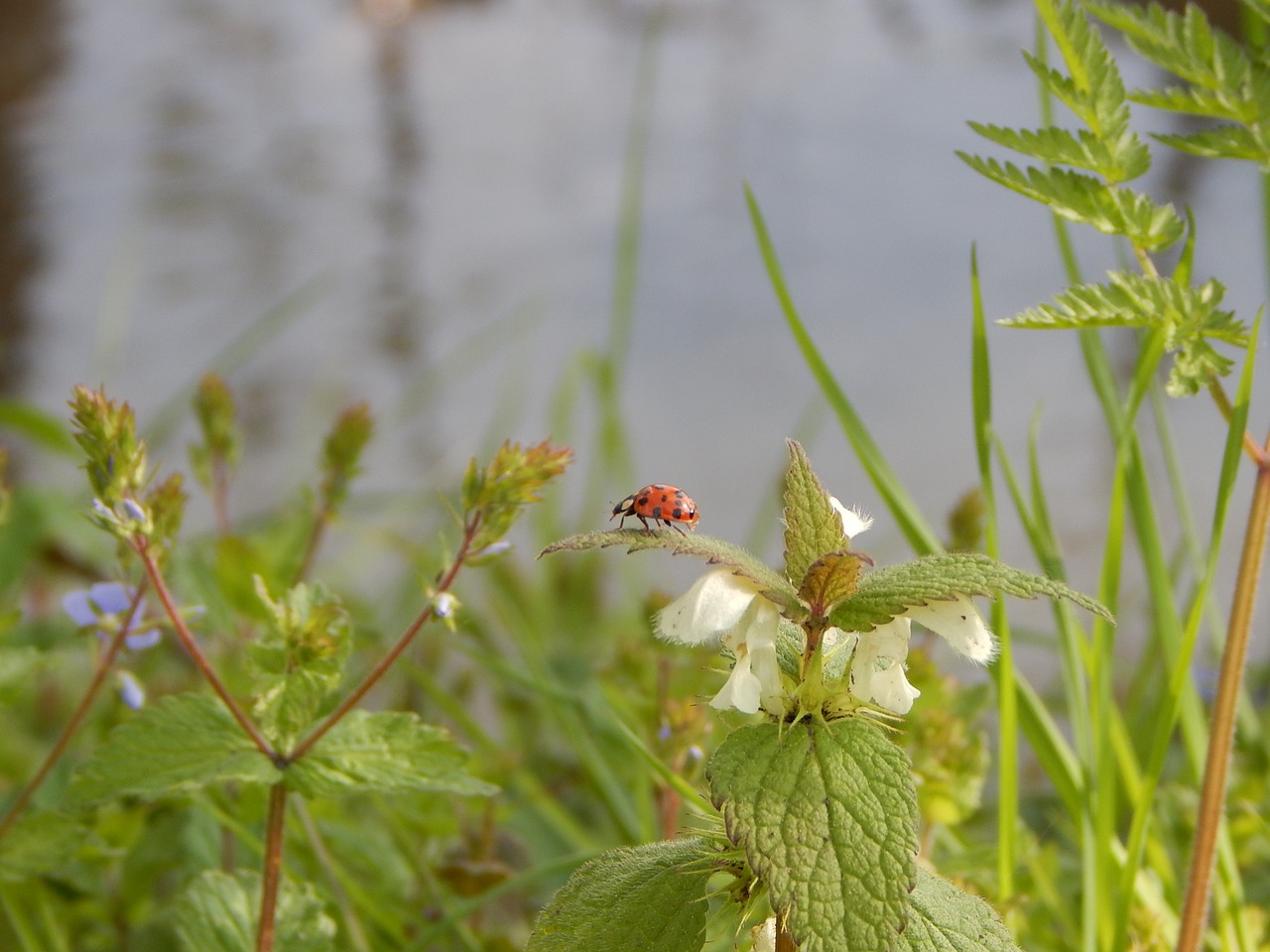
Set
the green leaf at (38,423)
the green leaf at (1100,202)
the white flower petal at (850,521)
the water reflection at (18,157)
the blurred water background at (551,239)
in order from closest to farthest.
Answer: the white flower petal at (850,521), the green leaf at (1100,202), the green leaf at (38,423), the blurred water background at (551,239), the water reflection at (18,157)

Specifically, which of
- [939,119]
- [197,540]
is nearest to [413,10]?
[939,119]

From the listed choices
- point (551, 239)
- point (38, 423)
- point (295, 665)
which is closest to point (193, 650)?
point (295, 665)

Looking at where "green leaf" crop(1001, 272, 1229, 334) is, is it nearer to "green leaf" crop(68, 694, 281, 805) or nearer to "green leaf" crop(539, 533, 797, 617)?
"green leaf" crop(539, 533, 797, 617)

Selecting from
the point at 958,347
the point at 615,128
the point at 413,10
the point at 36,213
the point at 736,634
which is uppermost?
the point at 413,10

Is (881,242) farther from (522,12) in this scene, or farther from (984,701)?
(522,12)

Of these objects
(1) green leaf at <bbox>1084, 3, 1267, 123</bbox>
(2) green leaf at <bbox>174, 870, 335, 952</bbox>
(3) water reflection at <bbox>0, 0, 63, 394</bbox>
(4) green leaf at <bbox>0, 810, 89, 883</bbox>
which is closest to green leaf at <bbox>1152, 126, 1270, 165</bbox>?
(1) green leaf at <bbox>1084, 3, 1267, 123</bbox>

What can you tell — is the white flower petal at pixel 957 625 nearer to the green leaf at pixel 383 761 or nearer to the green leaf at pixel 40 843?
the green leaf at pixel 383 761

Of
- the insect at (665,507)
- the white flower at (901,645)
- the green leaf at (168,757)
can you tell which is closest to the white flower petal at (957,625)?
the white flower at (901,645)
